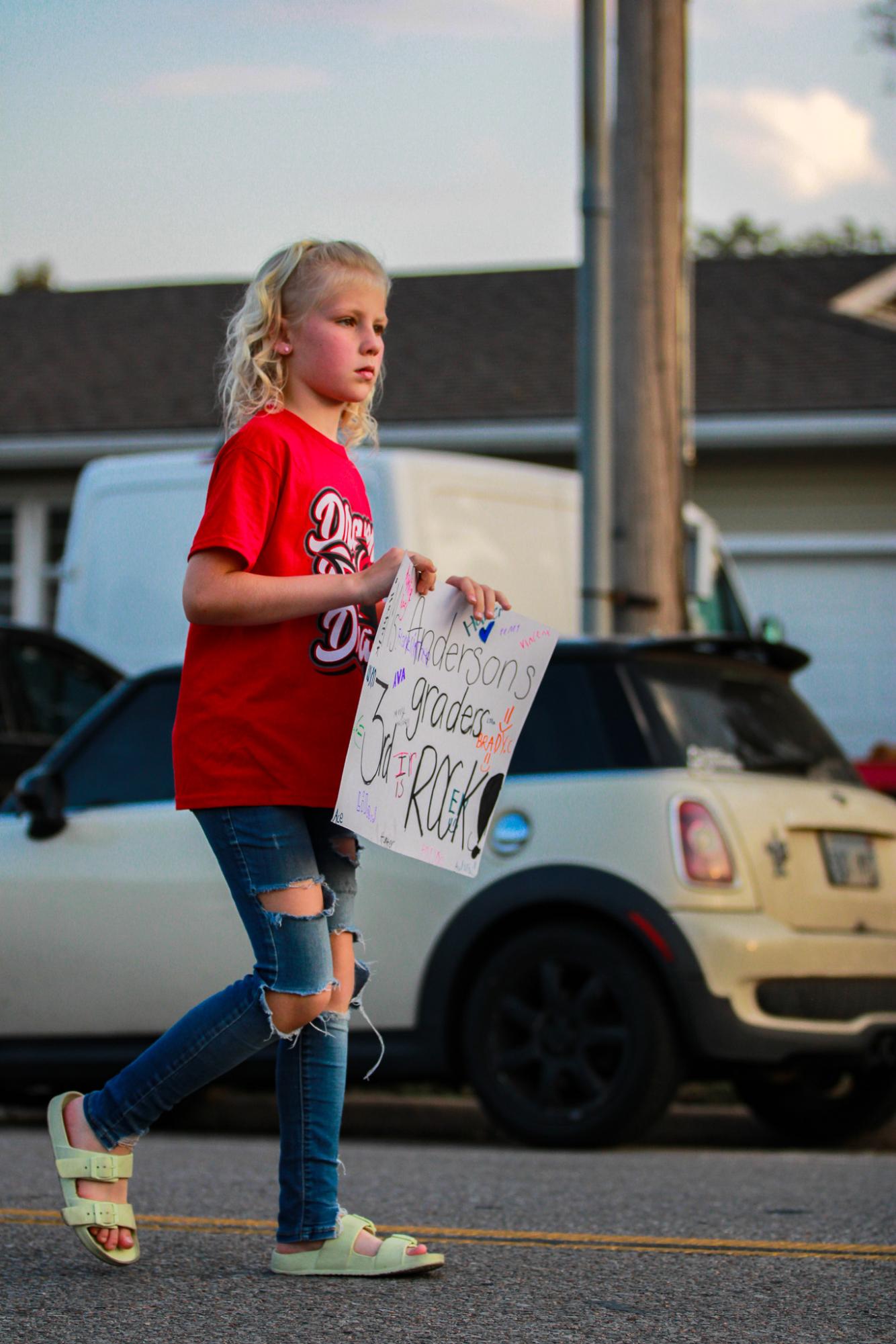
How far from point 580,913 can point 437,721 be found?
2.70 m

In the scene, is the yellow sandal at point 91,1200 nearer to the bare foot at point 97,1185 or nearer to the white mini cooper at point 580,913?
the bare foot at point 97,1185

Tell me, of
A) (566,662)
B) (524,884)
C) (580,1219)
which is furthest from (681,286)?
(580,1219)

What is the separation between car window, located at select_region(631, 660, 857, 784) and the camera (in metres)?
6.41

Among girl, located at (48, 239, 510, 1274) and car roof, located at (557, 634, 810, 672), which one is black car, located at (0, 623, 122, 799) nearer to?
car roof, located at (557, 634, 810, 672)

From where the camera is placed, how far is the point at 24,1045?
701 centimetres

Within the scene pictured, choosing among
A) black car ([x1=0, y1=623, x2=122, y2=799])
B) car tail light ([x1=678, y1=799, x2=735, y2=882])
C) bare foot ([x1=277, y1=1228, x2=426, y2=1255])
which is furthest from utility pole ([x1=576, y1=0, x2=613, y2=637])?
bare foot ([x1=277, y1=1228, x2=426, y2=1255])

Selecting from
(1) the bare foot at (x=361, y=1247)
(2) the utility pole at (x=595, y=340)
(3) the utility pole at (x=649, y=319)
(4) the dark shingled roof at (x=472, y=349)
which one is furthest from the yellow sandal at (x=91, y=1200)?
(4) the dark shingled roof at (x=472, y=349)

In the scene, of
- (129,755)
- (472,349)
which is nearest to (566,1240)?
(129,755)

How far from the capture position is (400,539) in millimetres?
9625

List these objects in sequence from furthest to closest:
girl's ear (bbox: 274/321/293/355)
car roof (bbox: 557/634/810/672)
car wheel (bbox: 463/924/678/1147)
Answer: car roof (bbox: 557/634/810/672) < car wheel (bbox: 463/924/678/1147) < girl's ear (bbox: 274/321/293/355)

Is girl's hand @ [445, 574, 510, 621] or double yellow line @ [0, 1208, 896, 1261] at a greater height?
girl's hand @ [445, 574, 510, 621]

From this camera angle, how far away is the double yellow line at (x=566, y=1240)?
4.02 m

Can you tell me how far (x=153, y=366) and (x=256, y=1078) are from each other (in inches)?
497

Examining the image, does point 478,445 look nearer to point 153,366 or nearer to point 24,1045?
point 153,366
